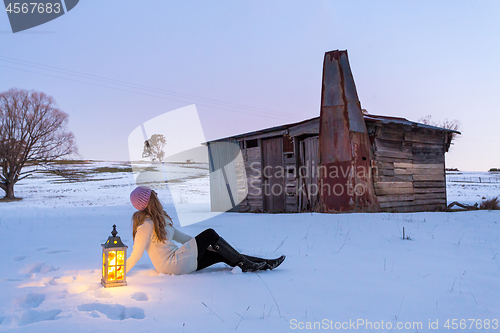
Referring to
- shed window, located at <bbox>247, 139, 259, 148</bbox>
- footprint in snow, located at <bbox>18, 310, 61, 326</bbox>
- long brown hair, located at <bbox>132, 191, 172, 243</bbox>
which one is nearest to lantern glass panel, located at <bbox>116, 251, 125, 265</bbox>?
long brown hair, located at <bbox>132, 191, 172, 243</bbox>

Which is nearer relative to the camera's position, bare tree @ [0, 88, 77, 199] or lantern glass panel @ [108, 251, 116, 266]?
lantern glass panel @ [108, 251, 116, 266]

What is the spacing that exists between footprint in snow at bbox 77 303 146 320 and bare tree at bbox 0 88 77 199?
26.6 metres

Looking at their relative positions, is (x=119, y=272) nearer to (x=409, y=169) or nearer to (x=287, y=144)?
(x=287, y=144)

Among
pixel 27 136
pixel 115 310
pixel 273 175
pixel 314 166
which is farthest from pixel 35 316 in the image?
pixel 27 136

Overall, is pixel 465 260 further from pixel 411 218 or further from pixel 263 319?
pixel 411 218

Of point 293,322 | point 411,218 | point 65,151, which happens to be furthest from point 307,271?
point 65,151

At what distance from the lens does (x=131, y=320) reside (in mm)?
2477

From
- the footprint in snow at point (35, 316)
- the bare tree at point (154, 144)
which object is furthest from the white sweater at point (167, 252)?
the bare tree at point (154, 144)

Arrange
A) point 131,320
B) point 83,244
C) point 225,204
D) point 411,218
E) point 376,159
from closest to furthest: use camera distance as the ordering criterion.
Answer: point 131,320, point 83,244, point 411,218, point 376,159, point 225,204

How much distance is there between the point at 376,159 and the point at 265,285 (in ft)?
29.5

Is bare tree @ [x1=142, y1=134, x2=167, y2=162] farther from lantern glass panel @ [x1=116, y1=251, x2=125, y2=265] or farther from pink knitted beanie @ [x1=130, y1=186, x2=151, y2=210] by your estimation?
lantern glass panel @ [x1=116, y1=251, x2=125, y2=265]

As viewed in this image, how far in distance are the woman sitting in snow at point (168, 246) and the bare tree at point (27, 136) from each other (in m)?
25.8

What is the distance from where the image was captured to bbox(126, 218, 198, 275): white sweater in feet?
11.6

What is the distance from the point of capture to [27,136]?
83.3 ft
